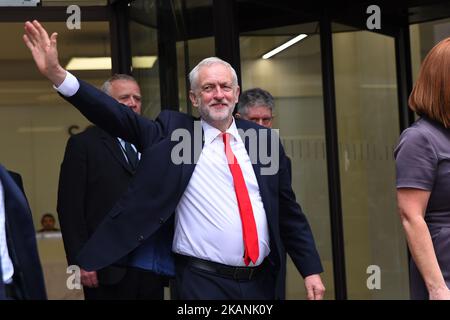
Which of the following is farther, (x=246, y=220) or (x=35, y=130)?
(x=35, y=130)

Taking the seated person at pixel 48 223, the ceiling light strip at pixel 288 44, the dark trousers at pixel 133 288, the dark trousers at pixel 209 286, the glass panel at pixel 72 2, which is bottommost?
the seated person at pixel 48 223

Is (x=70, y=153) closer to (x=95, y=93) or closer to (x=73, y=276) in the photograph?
(x=73, y=276)

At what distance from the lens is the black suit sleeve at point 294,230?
4.55 meters

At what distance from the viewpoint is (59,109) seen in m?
14.7

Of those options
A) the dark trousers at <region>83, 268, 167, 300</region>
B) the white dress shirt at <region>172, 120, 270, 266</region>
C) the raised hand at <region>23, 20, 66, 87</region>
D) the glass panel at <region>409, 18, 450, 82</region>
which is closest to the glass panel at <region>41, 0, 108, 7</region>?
the dark trousers at <region>83, 268, 167, 300</region>

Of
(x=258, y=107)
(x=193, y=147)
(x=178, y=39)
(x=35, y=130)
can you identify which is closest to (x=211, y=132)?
(x=193, y=147)

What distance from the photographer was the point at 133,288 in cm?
549

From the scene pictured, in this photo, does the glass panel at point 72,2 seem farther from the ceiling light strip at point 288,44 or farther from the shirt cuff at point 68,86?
the shirt cuff at point 68,86

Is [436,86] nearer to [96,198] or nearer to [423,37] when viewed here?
[96,198]

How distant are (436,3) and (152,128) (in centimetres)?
417

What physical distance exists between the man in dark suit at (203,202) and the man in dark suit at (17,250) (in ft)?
1.88

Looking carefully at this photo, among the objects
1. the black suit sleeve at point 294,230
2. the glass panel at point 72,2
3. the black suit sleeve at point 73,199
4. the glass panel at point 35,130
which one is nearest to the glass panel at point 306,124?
the glass panel at point 72,2

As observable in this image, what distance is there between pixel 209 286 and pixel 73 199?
1.50 meters
